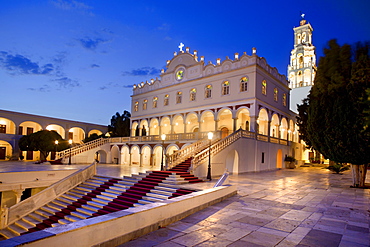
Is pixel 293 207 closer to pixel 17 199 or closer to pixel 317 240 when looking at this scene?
pixel 317 240

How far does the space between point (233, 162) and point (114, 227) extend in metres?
17.3

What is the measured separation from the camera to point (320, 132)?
14.9 m

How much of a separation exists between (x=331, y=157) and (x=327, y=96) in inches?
137

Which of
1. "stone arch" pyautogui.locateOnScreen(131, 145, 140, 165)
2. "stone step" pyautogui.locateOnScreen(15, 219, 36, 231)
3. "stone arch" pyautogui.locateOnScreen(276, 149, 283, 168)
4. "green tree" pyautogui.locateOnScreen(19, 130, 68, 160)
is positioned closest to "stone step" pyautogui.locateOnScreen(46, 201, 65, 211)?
"stone step" pyautogui.locateOnScreen(15, 219, 36, 231)

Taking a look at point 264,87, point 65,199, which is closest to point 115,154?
point 65,199

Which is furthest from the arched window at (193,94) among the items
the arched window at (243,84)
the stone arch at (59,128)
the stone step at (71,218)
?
the stone arch at (59,128)

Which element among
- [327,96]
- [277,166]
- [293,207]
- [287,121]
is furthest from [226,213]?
[287,121]

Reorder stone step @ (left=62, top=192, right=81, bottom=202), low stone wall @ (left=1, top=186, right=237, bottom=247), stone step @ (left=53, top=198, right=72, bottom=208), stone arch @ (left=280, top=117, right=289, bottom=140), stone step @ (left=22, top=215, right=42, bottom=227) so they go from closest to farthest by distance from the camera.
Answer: low stone wall @ (left=1, top=186, right=237, bottom=247), stone step @ (left=22, top=215, right=42, bottom=227), stone step @ (left=53, top=198, right=72, bottom=208), stone step @ (left=62, top=192, right=81, bottom=202), stone arch @ (left=280, top=117, right=289, bottom=140)

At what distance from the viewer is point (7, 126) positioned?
38406 millimetres

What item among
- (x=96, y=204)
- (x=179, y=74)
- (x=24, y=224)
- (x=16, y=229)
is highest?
(x=179, y=74)

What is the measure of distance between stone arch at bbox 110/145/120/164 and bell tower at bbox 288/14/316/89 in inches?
1583

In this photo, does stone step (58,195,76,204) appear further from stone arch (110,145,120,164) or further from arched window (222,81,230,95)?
stone arch (110,145,120,164)

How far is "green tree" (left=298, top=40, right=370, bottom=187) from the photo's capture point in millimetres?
13193

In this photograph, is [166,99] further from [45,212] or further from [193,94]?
[45,212]
